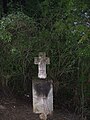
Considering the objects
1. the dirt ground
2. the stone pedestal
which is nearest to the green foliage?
the dirt ground

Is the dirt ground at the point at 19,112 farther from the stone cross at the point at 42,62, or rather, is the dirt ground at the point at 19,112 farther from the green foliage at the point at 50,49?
the stone cross at the point at 42,62

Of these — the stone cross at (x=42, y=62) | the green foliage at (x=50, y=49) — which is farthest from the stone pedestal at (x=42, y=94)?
the green foliage at (x=50, y=49)

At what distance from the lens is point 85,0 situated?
520 cm

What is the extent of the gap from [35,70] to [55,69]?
42 cm

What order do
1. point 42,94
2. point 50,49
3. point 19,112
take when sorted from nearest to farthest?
point 42,94 < point 19,112 < point 50,49

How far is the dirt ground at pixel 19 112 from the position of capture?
5699mm

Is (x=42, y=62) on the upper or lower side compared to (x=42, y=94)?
upper

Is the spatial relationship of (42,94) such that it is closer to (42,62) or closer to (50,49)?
(42,62)

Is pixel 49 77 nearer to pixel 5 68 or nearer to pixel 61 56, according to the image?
pixel 61 56

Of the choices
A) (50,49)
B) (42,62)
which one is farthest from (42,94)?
(50,49)

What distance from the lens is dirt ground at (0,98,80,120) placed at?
5699mm

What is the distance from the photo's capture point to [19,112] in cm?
583

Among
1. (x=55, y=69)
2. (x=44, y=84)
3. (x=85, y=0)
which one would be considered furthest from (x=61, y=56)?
(x=85, y=0)

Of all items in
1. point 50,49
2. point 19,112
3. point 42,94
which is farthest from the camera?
point 50,49
